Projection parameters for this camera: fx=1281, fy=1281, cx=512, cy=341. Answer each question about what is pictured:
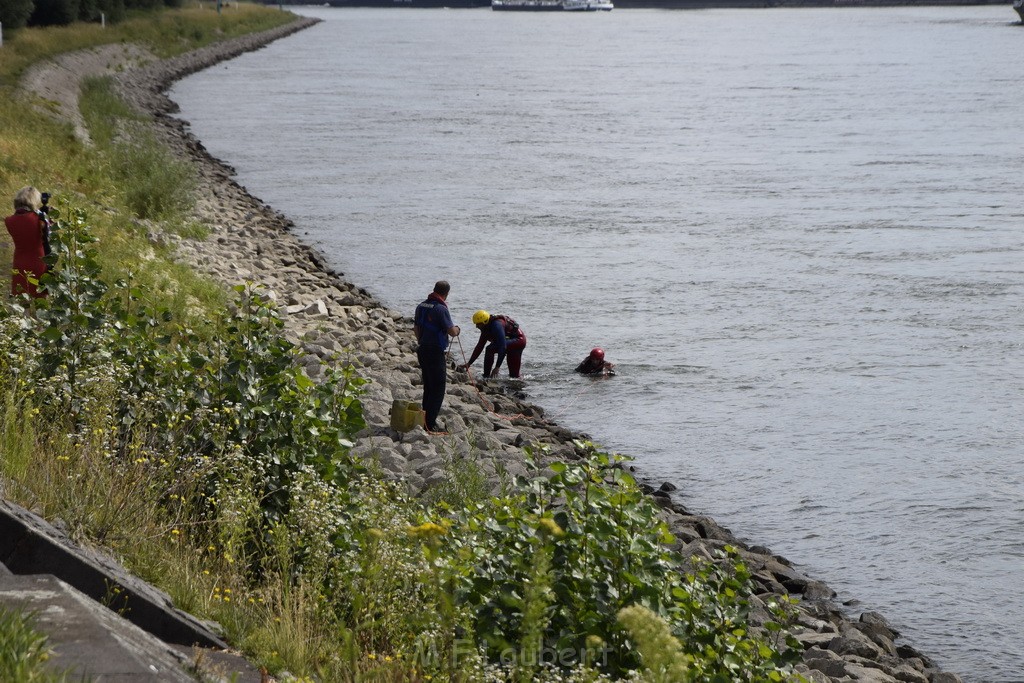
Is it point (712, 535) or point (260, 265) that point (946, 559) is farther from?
point (260, 265)

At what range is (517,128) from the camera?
51906 millimetres

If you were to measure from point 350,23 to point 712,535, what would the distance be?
509 ft

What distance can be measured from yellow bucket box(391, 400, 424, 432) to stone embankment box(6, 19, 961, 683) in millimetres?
113

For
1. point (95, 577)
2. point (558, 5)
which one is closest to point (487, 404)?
point (95, 577)

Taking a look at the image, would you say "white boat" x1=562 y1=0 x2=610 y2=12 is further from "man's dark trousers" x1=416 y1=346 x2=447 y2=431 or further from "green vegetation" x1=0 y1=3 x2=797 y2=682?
"green vegetation" x1=0 y1=3 x2=797 y2=682

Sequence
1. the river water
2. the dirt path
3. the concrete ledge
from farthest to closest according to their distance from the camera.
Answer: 1. the dirt path
2. the river water
3. the concrete ledge

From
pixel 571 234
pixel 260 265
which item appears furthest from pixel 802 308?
pixel 260 265

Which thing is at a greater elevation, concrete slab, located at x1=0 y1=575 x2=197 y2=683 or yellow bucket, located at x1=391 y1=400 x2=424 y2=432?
concrete slab, located at x1=0 y1=575 x2=197 y2=683

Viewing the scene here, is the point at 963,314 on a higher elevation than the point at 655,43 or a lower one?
lower

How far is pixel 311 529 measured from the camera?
299 inches

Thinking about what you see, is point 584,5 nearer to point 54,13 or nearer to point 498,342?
point 54,13

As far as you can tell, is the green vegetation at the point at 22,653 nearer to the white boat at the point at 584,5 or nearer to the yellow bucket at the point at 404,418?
the yellow bucket at the point at 404,418

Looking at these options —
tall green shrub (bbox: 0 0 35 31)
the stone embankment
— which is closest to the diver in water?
the stone embankment

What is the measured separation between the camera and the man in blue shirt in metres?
14.4
